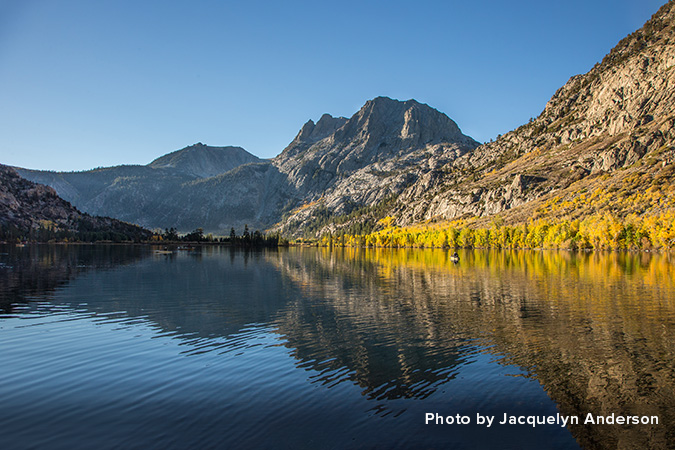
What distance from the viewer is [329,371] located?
24016mm

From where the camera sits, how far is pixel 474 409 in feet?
62.0

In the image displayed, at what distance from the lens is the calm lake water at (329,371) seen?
16.3 metres

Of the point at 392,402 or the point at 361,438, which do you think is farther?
the point at 392,402

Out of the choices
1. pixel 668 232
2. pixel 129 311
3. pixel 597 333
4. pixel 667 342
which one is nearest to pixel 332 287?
pixel 129 311

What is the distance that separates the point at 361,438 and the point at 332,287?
49791mm

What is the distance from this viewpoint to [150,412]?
704 inches

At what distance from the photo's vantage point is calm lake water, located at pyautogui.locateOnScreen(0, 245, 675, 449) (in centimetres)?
1631

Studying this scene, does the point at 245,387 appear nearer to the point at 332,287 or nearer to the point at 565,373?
the point at 565,373

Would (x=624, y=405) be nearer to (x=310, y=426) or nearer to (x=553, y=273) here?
(x=310, y=426)

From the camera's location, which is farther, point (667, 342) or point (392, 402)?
point (667, 342)

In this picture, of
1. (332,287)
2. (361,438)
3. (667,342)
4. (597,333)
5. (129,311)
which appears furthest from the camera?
(332,287)

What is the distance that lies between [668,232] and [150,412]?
177m

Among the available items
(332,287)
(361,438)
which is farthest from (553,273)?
(361,438)

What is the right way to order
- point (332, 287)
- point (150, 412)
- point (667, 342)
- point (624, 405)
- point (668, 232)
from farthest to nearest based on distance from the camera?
point (668, 232)
point (332, 287)
point (667, 342)
point (624, 405)
point (150, 412)
